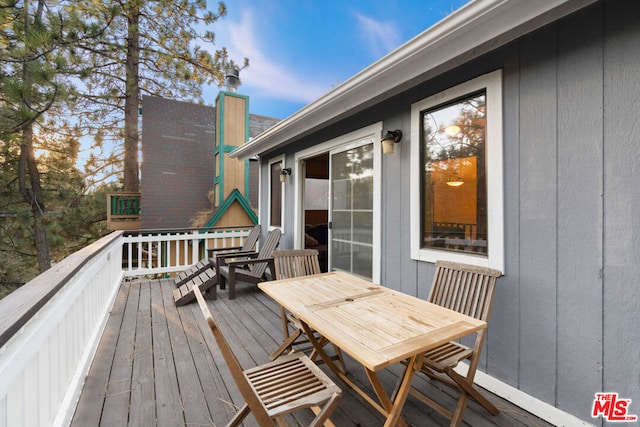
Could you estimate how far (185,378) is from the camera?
2.13m

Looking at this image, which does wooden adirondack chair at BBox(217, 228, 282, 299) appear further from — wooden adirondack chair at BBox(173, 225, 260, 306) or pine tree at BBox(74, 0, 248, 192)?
pine tree at BBox(74, 0, 248, 192)

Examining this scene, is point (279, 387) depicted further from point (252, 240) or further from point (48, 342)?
point (252, 240)

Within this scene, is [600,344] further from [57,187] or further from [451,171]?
[57,187]

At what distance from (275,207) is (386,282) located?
3.10m

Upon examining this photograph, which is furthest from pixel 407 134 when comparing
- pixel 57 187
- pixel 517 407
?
pixel 57 187

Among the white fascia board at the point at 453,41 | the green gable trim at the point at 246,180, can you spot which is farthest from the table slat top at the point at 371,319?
the green gable trim at the point at 246,180

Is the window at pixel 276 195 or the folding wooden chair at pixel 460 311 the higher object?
the window at pixel 276 195

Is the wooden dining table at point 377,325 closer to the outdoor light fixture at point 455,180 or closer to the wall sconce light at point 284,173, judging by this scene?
the outdoor light fixture at point 455,180

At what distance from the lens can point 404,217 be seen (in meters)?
2.64

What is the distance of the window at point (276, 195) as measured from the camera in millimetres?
5125

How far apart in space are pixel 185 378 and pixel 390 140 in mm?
2611

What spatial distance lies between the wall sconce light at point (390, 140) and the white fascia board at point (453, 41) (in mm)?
362

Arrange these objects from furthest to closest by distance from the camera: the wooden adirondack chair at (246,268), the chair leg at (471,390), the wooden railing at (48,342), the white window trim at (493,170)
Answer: the wooden adirondack chair at (246,268) → the white window trim at (493,170) → the chair leg at (471,390) → the wooden railing at (48,342)

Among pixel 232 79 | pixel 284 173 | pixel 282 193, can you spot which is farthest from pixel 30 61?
pixel 232 79
